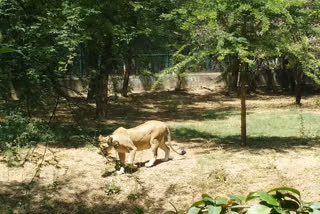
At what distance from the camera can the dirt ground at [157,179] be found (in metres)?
7.39

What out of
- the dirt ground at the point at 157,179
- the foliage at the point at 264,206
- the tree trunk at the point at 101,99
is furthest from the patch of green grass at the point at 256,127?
the foliage at the point at 264,206

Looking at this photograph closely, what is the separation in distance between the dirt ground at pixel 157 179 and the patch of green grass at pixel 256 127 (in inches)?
52.3

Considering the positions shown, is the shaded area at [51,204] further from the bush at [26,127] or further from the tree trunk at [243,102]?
the tree trunk at [243,102]

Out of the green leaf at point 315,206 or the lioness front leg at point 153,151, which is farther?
the lioness front leg at point 153,151

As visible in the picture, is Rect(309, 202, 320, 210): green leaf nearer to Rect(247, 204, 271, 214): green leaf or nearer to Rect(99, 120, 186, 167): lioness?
Rect(247, 204, 271, 214): green leaf

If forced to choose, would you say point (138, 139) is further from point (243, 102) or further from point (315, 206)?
point (315, 206)

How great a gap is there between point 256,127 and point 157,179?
6.28 meters

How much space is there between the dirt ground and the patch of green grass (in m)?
1.33

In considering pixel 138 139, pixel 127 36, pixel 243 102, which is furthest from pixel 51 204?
pixel 127 36

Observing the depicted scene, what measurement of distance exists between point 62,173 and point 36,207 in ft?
5.17

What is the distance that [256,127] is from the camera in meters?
13.9

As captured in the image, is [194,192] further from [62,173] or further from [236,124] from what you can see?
[236,124]

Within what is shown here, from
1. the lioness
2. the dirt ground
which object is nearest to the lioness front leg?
the lioness

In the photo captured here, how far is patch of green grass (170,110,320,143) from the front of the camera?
12.2 metres
